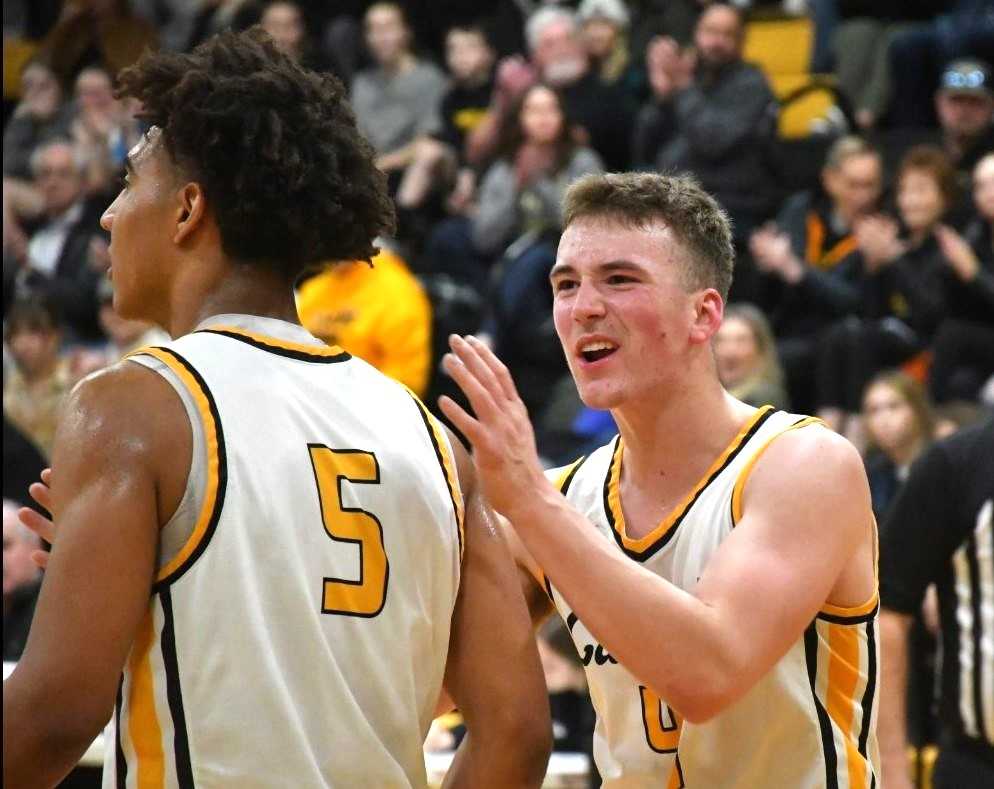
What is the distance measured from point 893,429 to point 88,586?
20.6ft

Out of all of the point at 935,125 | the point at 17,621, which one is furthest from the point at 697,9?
the point at 17,621

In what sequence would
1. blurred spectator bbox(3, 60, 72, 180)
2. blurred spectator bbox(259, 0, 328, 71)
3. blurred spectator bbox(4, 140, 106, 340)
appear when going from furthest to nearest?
1. blurred spectator bbox(3, 60, 72, 180)
2. blurred spectator bbox(259, 0, 328, 71)
3. blurred spectator bbox(4, 140, 106, 340)

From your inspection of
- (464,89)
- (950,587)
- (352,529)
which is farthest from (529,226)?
(352,529)

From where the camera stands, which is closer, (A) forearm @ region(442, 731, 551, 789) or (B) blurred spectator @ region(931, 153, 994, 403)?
(A) forearm @ region(442, 731, 551, 789)

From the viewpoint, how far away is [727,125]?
1064cm

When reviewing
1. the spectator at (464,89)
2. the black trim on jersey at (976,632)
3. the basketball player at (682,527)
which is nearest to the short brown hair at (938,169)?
the spectator at (464,89)

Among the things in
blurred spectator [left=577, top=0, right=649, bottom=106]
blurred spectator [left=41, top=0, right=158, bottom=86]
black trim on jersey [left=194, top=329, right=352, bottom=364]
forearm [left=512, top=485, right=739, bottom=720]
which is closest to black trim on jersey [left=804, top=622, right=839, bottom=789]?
forearm [left=512, top=485, right=739, bottom=720]

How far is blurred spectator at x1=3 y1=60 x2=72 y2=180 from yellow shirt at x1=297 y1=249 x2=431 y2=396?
4776 mm

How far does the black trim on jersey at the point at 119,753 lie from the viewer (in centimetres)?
258

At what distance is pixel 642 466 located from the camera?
11.4 ft

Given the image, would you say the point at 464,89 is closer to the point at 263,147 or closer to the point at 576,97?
the point at 576,97

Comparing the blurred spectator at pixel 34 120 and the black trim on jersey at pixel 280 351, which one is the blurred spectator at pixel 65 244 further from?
the black trim on jersey at pixel 280 351

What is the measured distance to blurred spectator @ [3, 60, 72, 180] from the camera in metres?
13.1

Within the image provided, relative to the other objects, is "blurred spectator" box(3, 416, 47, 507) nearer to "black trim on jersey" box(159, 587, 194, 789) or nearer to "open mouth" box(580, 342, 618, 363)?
"open mouth" box(580, 342, 618, 363)
